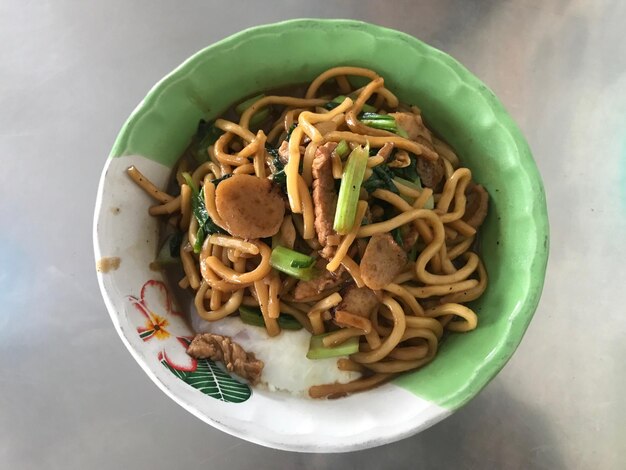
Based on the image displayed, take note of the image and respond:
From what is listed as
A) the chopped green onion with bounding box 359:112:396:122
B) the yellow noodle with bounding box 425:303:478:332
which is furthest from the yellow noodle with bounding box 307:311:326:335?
the chopped green onion with bounding box 359:112:396:122

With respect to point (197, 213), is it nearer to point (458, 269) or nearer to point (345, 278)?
point (345, 278)

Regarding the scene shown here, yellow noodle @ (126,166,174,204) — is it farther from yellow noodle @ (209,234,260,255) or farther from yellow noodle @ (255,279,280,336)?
yellow noodle @ (255,279,280,336)

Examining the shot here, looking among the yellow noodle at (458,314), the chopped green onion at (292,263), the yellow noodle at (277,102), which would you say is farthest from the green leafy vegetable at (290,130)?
the yellow noodle at (458,314)

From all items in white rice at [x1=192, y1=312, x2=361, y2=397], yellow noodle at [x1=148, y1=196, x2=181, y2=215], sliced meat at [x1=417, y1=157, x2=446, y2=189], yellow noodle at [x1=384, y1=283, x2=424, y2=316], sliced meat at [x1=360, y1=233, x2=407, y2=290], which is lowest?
white rice at [x1=192, y1=312, x2=361, y2=397]

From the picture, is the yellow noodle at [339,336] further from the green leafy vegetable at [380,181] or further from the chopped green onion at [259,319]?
the green leafy vegetable at [380,181]

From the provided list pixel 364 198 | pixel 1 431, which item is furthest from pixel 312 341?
pixel 1 431
